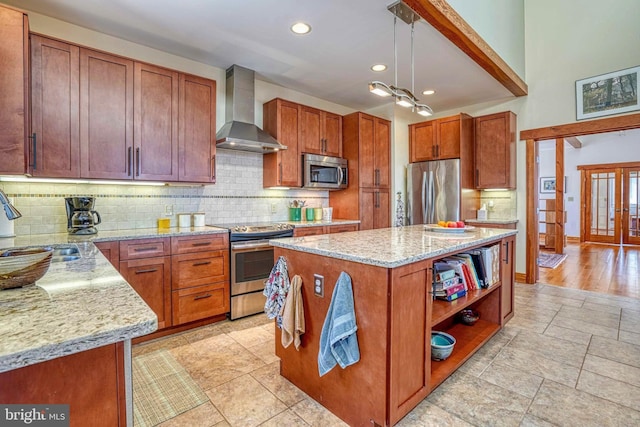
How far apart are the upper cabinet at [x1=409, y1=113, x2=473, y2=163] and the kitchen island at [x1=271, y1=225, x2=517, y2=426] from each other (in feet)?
9.66

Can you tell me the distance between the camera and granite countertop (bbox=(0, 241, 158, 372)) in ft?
2.12

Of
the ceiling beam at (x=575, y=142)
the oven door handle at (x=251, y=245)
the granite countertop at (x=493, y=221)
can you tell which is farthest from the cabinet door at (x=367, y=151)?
the ceiling beam at (x=575, y=142)

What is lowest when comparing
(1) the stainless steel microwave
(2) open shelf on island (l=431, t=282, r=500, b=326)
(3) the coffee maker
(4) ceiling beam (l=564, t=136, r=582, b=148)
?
(2) open shelf on island (l=431, t=282, r=500, b=326)

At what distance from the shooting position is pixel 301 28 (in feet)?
9.66

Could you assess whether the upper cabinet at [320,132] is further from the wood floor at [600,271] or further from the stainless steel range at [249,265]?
the wood floor at [600,271]

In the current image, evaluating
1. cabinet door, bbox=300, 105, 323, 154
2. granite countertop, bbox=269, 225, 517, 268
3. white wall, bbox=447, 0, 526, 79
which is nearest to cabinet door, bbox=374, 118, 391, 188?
cabinet door, bbox=300, 105, 323, 154

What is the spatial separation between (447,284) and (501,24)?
3243 millimetres

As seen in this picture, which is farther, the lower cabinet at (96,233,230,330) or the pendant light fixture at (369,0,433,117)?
the lower cabinet at (96,233,230,330)

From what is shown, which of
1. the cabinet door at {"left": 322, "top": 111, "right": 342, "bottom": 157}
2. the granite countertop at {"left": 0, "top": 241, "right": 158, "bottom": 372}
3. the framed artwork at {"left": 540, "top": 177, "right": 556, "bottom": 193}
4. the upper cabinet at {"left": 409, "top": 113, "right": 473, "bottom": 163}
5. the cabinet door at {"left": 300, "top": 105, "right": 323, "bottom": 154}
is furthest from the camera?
the framed artwork at {"left": 540, "top": 177, "right": 556, "bottom": 193}

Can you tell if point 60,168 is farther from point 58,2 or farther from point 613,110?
point 613,110

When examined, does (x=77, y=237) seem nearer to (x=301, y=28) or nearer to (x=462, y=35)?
(x=301, y=28)

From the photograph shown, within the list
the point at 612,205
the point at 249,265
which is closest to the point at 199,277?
the point at 249,265

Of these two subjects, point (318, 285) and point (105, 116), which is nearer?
point (318, 285)

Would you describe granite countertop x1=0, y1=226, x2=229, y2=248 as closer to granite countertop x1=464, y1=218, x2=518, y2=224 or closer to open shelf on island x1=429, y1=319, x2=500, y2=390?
open shelf on island x1=429, y1=319, x2=500, y2=390
